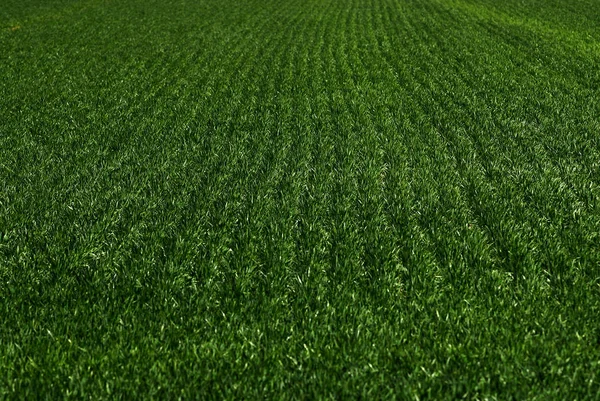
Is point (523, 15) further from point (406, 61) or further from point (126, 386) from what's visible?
point (126, 386)

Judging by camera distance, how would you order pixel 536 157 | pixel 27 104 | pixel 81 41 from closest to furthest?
pixel 536 157 → pixel 27 104 → pixel 81 41

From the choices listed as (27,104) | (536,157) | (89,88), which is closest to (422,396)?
(536,157)

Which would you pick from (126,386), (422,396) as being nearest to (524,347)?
(422,396)

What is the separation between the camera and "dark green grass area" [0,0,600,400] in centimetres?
390

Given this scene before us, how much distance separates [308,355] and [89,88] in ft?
40.1

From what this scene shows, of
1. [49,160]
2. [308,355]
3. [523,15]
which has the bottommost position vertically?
[523,15]

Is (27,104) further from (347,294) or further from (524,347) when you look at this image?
(524,347)

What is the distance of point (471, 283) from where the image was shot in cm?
490

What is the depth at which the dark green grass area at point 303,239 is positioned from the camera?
390 centimetres

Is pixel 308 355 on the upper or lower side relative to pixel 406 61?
upper

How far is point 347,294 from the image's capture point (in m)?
4.82

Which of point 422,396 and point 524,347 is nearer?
point 422,396

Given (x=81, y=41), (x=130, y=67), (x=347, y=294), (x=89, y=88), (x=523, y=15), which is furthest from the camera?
(x=523, y=15)

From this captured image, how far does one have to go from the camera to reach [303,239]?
5934 millimetres
